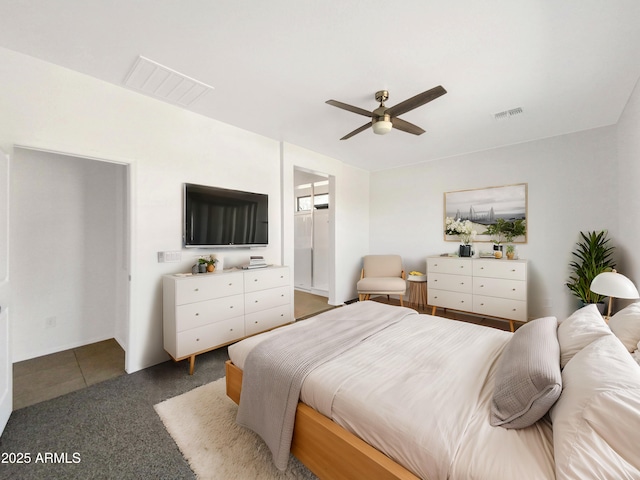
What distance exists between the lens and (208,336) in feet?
8.84

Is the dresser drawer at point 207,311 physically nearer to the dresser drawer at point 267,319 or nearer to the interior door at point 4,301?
the dresser drawer at point 267,319

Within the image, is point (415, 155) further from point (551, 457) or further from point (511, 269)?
point (551, 457)

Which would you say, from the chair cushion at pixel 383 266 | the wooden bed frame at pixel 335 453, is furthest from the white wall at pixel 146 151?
the wooden bed frame at pixel 335 453

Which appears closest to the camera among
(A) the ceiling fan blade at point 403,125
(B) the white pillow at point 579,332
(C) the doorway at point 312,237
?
(B) the white pillow at point 579,332

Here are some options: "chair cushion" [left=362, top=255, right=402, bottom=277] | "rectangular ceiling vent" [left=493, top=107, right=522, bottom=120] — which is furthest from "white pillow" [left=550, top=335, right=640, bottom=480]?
"chair cushion" [left=362, top=255, right=402, bottom=277]

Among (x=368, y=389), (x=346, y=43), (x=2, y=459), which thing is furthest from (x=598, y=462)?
(x=2, y=459)

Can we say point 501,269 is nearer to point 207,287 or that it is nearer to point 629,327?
point 629,327

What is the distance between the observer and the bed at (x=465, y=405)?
2.78 feet

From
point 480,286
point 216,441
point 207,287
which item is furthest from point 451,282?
point 216,441

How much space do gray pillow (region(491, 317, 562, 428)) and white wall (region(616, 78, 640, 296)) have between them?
2309 mm

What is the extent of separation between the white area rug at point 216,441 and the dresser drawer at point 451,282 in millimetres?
3383

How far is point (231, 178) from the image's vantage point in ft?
11.0

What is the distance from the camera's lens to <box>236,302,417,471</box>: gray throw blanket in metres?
1.43

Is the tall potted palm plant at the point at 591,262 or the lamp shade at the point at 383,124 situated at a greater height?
the lamp shade at the point at 383,124
